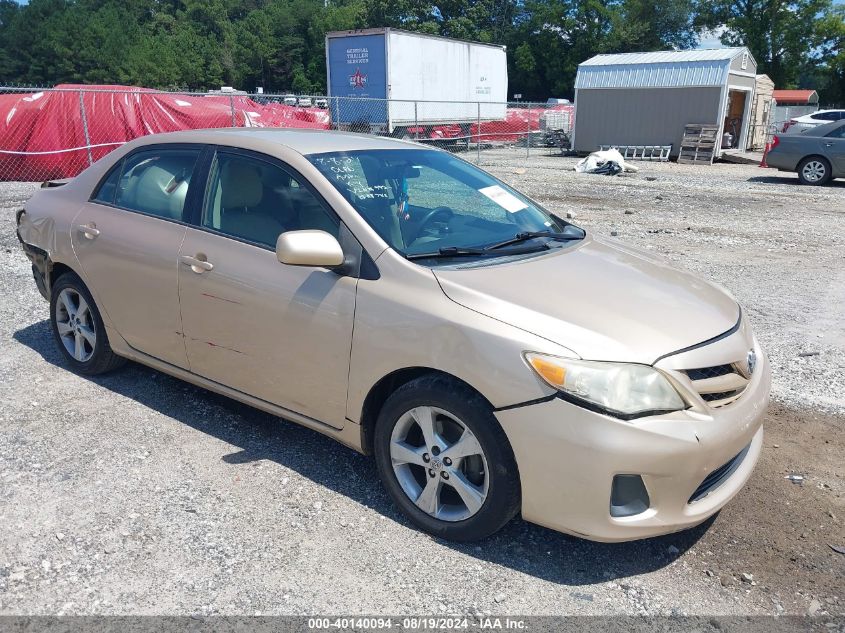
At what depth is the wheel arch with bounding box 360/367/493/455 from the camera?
9.83ft

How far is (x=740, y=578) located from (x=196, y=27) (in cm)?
10270

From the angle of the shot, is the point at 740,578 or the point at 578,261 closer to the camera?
the point at 740,578

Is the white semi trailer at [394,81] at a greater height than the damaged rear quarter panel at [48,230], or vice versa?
the white semi trailer at [394,81]

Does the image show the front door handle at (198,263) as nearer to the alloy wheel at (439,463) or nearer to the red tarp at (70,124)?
the alloy wheel at (439,463)

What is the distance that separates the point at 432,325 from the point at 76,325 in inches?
117

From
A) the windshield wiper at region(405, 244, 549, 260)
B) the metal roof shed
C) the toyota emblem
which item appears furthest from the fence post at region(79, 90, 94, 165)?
the metal roof shed

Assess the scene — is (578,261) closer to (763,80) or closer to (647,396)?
(647,396)

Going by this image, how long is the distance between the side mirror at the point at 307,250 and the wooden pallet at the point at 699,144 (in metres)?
23.0

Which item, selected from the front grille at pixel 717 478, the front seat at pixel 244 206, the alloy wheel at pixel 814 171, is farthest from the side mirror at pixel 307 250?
the alloy wheel at pixel 814 171

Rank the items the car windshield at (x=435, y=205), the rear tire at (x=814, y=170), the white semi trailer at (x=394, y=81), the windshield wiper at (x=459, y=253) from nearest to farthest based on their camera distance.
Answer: the windshield wiper at (x=459, y=253), the car windshield at (x=435, y=205), the rear tire at (x=814, y=170), the white semi trailer at (x=394, y=81)

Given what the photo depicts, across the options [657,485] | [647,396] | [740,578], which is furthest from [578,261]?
[740,578]

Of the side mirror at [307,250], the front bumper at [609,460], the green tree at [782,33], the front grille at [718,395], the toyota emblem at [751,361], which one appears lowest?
the front bumper at [609,460]

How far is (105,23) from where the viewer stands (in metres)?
77.4

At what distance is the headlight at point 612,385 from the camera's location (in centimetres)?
262
